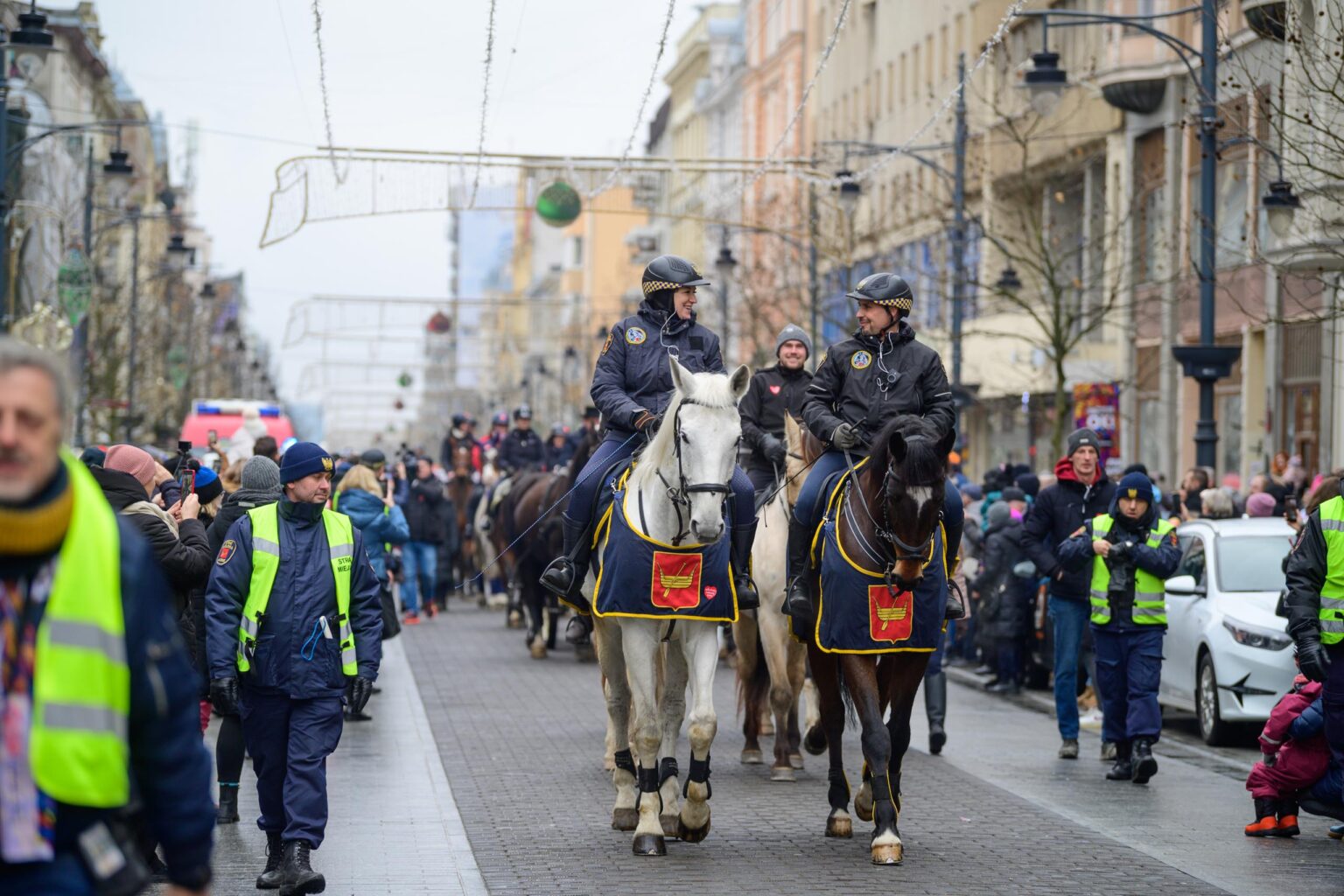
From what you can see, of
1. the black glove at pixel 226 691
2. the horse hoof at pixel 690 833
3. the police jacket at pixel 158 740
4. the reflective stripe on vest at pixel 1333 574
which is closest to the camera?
the police jacket at pixel 158 740

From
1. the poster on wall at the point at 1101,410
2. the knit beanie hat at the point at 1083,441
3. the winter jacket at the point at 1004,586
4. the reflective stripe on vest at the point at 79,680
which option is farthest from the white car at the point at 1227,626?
the reflective stripe on vest at the point at 79,680

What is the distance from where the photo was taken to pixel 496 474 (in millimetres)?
29391

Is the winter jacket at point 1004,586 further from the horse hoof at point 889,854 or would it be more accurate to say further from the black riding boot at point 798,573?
the horse hoof at point 889,854

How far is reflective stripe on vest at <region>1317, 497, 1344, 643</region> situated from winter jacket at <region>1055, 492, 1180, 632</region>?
3.15 metres

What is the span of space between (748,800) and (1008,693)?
27.0ft

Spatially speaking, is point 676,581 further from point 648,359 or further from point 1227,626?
point 1227,626

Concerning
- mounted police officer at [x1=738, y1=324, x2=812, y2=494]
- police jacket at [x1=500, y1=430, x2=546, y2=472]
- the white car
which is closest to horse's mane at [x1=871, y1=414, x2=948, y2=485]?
mounted police officer at [x1=738, y1=324, x2=812, y2=494]

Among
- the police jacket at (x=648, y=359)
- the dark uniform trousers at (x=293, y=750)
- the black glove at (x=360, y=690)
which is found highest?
the police jacket at (x=648, y=359)

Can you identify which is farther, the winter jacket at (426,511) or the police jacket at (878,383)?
the winter jacket at (426,511)

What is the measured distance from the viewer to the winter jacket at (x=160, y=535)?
31.5 feet

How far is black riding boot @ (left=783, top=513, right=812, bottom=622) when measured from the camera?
11.0 m

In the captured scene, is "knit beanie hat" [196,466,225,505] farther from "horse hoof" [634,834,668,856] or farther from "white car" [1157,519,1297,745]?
"white car" [1157,519,1297,745]

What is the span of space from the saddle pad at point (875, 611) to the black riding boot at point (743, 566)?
37 cm

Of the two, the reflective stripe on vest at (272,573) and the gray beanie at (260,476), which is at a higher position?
the gray beanie at (260,476)
